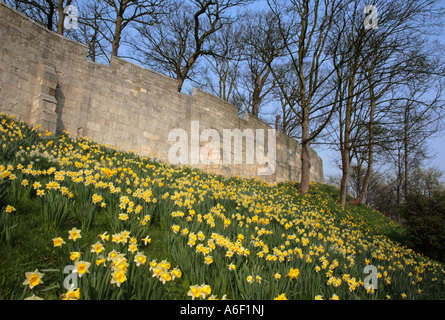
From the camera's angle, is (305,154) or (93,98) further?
(305,154)

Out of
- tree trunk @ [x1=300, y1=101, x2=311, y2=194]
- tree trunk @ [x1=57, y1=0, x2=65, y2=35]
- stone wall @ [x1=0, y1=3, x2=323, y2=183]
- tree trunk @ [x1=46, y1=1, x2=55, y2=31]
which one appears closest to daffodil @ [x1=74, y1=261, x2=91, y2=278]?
stone wall @ [x1=0, y1=3, x2=323, y2=183]

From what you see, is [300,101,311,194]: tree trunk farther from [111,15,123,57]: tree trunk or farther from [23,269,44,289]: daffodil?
[111,15,123,57]: tree trunk

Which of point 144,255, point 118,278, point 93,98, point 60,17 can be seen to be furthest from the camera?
point 60,17

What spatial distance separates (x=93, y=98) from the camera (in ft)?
27.9

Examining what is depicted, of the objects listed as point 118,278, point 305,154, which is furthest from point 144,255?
point 305,154

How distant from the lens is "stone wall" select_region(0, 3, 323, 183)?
6.94 meters

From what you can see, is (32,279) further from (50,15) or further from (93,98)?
(50,15)

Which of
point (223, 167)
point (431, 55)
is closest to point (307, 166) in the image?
point (223, 167)

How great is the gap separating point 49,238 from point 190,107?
9.73 m

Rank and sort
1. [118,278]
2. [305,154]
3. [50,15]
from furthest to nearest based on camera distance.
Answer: [50,15] < [305,154] < [118,278]

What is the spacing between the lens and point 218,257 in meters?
1.90

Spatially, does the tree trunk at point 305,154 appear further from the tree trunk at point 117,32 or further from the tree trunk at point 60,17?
the tree trunk at point 60,17

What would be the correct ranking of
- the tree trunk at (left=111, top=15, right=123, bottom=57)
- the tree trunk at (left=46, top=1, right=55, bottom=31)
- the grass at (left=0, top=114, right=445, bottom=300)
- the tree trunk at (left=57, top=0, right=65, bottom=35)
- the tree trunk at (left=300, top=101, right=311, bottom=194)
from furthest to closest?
the tree trunk at (left=111, top=15, right=123, bottom=57)
the tree trunk at (left=46, top=1, right=55, bottom=31)
the tree trunk at (left=57, top=0, right=65, bottom=35)
the tree trunk at (left=300, top=101, right=311, bottom=194)
the grass at (left=0, top=114, right=445, bottom=300)
